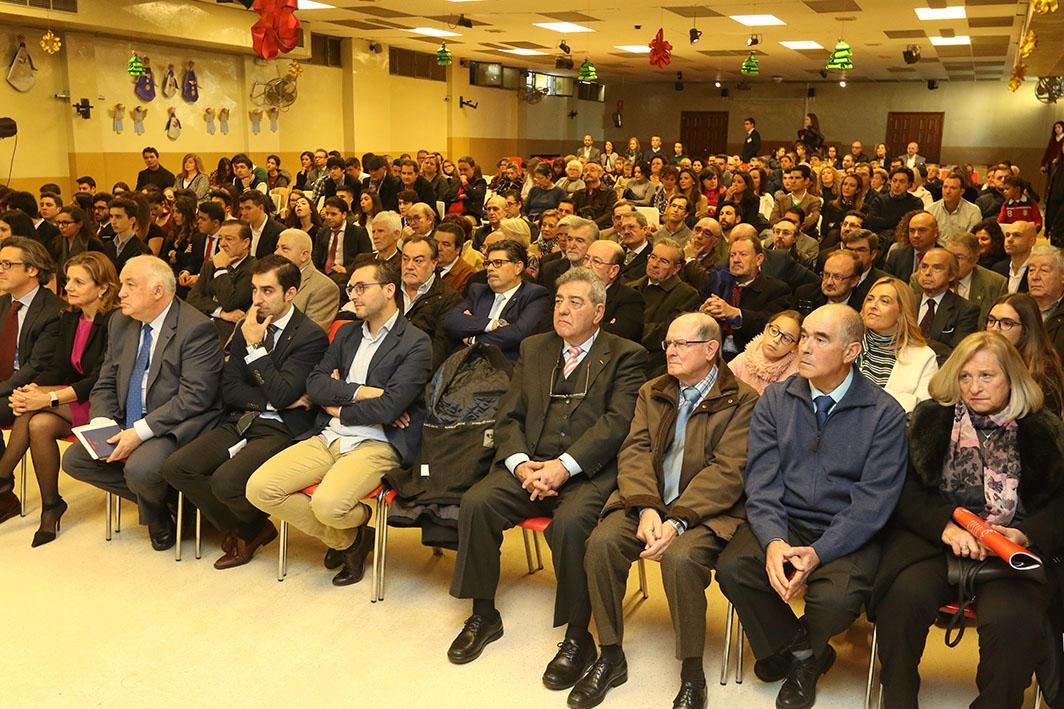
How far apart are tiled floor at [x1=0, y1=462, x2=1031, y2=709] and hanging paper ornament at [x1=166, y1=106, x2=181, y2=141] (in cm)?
1073

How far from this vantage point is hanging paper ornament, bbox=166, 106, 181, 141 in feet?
43.4

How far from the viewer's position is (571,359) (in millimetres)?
→ 3377

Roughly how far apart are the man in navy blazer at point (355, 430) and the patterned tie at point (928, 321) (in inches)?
91.7

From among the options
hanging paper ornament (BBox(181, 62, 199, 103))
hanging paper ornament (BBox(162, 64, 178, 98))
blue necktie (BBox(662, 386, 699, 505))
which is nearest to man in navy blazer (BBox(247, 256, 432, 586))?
blue necktie (BBox(662, 386, 699, 505))

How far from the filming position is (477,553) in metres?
3.06

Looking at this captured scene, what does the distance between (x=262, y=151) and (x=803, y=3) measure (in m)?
8.82

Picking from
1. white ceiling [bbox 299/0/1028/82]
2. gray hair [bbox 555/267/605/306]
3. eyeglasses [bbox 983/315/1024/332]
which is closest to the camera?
eyeglasses [bbox 983/315/1024/332]

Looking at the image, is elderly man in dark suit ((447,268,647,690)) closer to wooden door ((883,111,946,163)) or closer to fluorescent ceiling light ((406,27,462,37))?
fluorescent ceiling light ((406,27,462,37))

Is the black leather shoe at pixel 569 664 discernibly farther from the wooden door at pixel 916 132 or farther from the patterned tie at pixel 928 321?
the wooden door at pixel 916 132

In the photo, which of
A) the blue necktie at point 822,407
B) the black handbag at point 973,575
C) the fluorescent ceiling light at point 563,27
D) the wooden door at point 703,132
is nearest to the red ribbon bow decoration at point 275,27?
the blue necktie at point 822,407

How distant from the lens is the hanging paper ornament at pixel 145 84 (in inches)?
495

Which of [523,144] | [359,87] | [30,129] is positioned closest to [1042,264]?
[30,129]

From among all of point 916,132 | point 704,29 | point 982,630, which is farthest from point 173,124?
point 916,132

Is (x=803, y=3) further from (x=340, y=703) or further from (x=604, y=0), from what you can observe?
(x=340, y=703)
